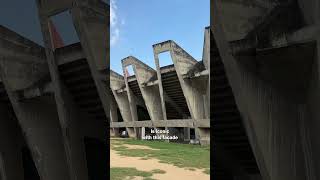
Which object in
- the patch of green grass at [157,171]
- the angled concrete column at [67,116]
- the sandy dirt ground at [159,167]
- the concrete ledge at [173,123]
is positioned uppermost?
the angled concrete column at [67,116]

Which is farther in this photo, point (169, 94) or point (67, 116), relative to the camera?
point (169, 94)

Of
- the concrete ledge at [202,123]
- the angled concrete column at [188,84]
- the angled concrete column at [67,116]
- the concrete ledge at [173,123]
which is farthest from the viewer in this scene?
the angled concrete column at [188,84]

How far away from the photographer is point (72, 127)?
1052 centimetres

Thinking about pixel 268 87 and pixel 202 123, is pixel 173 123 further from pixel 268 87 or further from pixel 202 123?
pixel 268 87

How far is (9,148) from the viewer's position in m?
14.9

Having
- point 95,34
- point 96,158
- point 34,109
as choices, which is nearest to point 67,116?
point 96,158

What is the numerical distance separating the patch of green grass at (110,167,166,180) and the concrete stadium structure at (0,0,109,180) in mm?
3002

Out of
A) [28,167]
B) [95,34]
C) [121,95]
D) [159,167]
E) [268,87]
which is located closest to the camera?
[268,87]

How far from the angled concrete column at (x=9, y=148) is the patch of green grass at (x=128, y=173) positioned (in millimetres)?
3834

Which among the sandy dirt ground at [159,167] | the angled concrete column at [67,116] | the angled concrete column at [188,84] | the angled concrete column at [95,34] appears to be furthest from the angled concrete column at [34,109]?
the angled concrete column at [188,84]

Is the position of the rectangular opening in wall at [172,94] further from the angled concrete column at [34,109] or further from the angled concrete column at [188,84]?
the angled concrete column at [34,109]

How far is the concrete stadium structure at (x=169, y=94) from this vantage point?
29.4m

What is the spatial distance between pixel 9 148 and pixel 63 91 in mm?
5846

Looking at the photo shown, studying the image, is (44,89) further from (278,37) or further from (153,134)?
(153,134)
